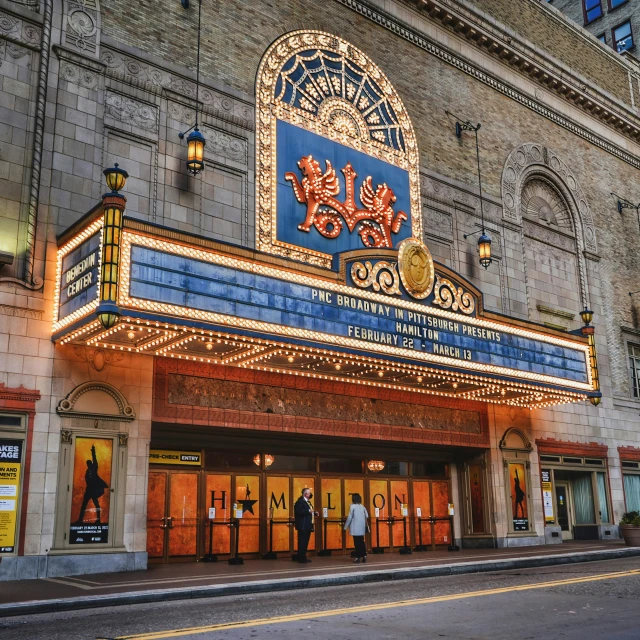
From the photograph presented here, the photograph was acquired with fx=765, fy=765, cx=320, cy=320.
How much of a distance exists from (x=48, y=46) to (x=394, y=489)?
1506 centimetres

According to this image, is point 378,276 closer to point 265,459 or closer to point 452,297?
point 452,297

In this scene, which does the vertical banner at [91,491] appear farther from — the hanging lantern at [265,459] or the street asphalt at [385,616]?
the hanging lantern at [265,459]

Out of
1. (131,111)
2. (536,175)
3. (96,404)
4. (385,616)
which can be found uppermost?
(536,175)

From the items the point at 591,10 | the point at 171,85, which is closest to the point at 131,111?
the point at 171,85

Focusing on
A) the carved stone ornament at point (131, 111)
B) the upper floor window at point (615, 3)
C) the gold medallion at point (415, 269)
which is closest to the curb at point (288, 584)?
the gold medallion at point (415, 269)

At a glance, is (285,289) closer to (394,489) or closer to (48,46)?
(48,46)

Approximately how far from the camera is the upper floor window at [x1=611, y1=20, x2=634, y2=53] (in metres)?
44.8

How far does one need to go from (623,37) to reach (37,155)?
40.2m

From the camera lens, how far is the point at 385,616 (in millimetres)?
9578

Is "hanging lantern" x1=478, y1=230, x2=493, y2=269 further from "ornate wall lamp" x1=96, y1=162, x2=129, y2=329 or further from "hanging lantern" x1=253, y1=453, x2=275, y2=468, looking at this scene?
"ornate wall lamp" x1=96, y1=162, x2=129, y2=329

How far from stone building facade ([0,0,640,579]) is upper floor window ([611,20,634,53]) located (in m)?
11.7

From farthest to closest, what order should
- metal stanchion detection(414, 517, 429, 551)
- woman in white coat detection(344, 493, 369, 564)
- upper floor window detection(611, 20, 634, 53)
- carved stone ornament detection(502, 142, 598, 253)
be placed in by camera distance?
upper floor window detection(611, 20, 634, 53), carved stone ornament detection(502, 142, 598, 253), metal stanchion detection(414, 517, 429, 551), woman in white coat detection(344, 493, 369, 564)

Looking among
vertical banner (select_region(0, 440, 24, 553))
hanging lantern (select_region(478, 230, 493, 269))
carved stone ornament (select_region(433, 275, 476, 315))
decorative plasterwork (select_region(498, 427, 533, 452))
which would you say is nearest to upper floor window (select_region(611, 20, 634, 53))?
hanging lantern (select_region(478, 230, 493, 269))

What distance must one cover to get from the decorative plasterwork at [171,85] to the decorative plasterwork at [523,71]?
245 inches
